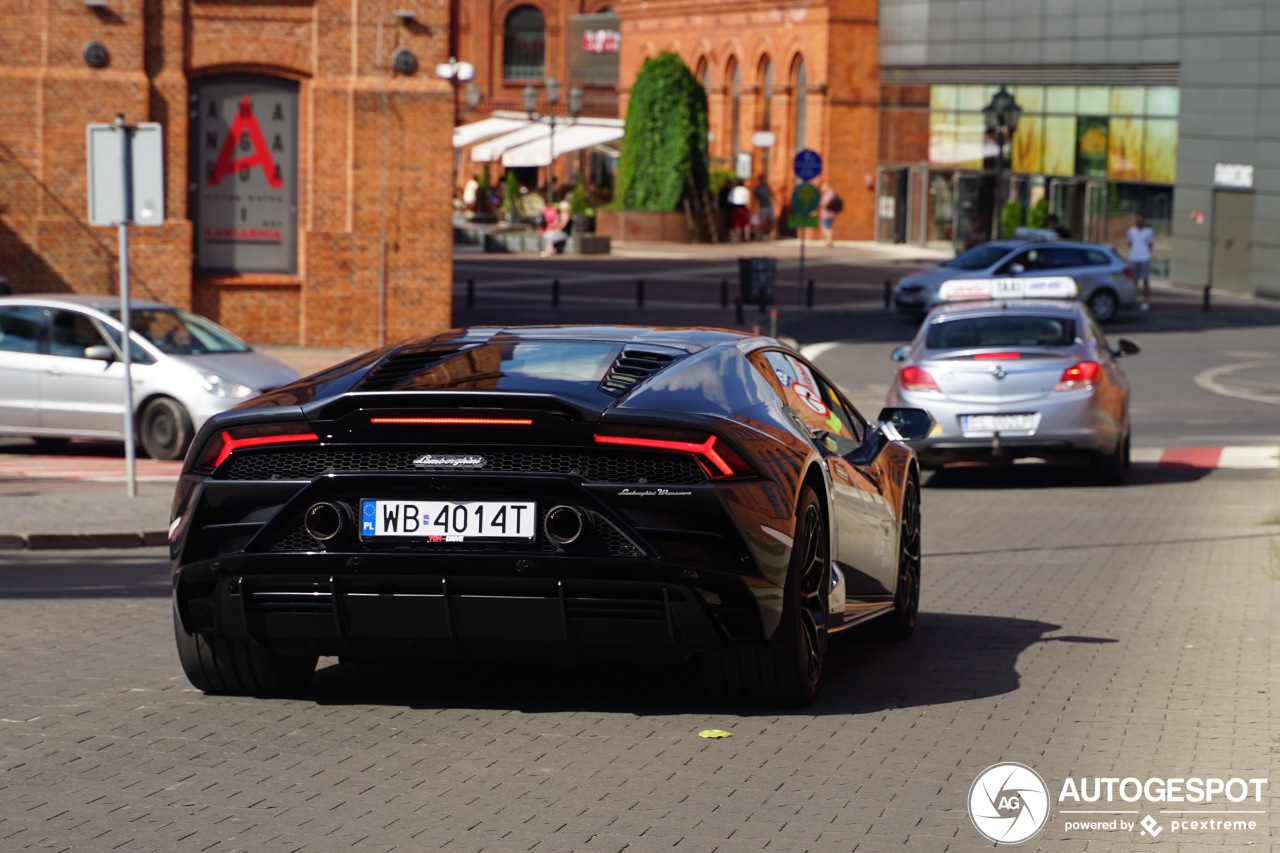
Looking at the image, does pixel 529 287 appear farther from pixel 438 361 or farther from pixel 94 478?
pixel 438 361

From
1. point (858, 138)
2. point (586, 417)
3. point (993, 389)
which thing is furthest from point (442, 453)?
point (858, 138)

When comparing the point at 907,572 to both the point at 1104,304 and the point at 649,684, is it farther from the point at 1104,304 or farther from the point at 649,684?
the point at 1104,304

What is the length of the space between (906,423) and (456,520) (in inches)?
129

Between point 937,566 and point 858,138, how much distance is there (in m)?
52.9

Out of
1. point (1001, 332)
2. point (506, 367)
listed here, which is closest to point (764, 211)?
point (1001, 332)

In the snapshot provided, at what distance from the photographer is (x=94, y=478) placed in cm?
1650

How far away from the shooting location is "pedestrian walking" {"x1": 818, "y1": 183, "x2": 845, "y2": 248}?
62000mm

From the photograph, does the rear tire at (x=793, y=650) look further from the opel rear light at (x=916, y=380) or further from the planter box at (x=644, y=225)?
the planter box at (x=644, y=225)

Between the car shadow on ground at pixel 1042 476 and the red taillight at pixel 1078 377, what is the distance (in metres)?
0.95

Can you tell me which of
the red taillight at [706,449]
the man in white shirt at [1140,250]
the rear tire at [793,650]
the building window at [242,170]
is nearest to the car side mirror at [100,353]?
the building window at [242,170]

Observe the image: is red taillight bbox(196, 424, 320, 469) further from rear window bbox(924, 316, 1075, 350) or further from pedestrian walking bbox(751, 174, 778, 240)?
pedestrian walking bbox(751, 174, 778, 240)

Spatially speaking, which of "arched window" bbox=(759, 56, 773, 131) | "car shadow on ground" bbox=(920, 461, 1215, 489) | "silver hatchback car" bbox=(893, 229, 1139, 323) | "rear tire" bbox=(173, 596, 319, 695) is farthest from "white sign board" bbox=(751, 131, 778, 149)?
"rear tire" bbox=(173, 596, 319, 695)

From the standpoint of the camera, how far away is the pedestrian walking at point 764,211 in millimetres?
64812
